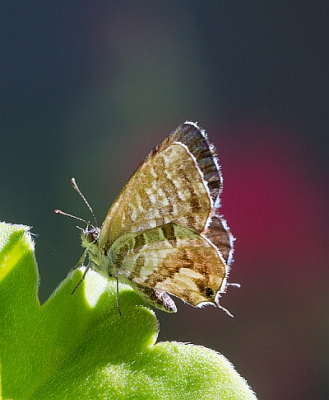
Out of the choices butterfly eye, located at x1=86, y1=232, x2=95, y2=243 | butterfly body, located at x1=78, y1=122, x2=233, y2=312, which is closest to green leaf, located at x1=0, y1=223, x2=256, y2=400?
butterfly body, located at x1=78, y1=122, x2=233, y2=312

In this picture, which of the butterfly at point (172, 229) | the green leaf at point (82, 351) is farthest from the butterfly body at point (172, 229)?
the green leaf at point (82, 351)

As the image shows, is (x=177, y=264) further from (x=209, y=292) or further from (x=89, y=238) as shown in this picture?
(x=89, y=238)

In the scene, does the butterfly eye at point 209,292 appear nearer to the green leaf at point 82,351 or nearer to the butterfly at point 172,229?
the butterfly at point 172,229

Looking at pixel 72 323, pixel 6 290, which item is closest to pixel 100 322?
pixel 72 323

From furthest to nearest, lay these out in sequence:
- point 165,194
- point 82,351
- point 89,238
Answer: point 89,238
point 165,194
point 82,351

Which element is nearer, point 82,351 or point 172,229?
→ point 82,351

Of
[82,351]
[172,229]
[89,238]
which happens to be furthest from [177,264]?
[82,351]

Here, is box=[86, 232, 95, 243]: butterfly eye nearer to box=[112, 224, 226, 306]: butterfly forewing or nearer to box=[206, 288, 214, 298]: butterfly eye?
box=[112, 224, 226, 306]: butterfly forewing
